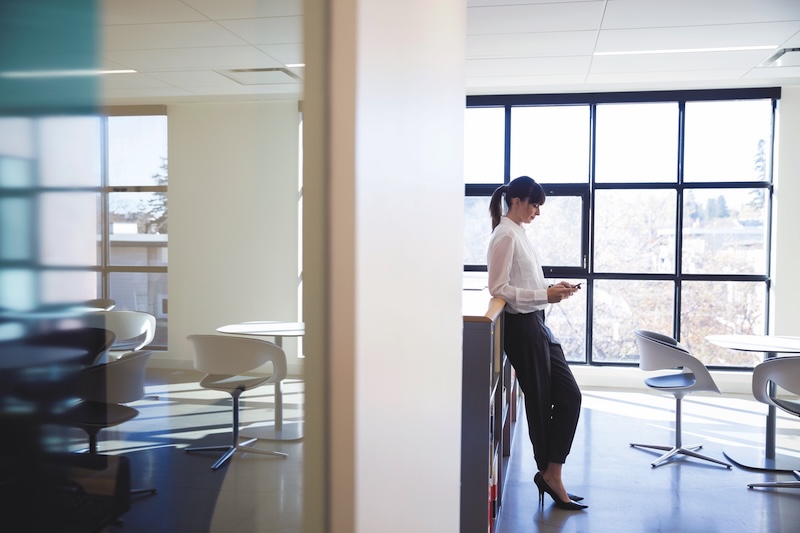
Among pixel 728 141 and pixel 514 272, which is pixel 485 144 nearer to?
pixel 728 141

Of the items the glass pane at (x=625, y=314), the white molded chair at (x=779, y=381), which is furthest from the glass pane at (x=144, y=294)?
the glass pane at (x=625, y=314)

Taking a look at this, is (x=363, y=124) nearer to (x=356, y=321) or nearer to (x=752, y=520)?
(x=356, y=321)

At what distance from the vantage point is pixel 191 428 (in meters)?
0.48

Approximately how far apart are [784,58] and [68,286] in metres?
6.09

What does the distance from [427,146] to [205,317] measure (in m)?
0.77

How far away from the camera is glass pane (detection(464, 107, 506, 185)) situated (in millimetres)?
6820

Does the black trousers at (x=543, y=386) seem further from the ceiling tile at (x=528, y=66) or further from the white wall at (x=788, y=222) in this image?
the white wall at (x=788, y=222)

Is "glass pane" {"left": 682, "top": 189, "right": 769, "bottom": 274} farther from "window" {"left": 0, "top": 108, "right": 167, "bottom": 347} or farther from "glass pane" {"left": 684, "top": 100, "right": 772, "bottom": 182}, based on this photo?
"window" {"left": 0, "top": 108, "right": 167, "bottom": 347}

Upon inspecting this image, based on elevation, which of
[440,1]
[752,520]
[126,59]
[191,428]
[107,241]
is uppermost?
[440,1]

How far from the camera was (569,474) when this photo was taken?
4.07 meters

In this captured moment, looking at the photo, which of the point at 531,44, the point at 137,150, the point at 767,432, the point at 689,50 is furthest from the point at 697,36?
the point at 137,150

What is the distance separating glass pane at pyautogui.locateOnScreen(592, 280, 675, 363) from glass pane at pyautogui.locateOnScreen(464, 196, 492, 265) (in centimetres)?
122

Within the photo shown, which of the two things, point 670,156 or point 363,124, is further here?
point 670,156

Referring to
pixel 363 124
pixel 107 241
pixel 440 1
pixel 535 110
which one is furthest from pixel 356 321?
pixel 535 110
